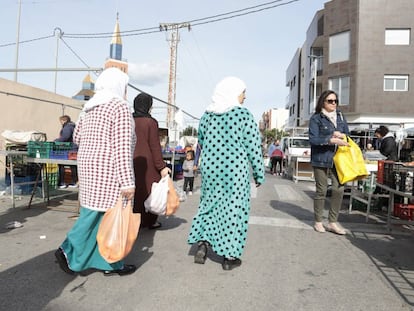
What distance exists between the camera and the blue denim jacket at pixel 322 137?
17.0 feet

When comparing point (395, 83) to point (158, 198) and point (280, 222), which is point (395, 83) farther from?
point (158, 198)

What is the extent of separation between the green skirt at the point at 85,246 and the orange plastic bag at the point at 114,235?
22 centimetres

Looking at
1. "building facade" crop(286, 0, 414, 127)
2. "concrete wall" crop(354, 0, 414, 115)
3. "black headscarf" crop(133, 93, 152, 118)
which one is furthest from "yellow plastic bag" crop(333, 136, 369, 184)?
"concrete wall" crop(354, 0, 414, 115)

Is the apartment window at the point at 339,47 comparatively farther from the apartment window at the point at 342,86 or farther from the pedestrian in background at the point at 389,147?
the pedestrian in background at the point at 389,147

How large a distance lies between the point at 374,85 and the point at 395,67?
195 cm

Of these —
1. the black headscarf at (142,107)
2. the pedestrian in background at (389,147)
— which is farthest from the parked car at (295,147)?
the black headscarf at (142,107)

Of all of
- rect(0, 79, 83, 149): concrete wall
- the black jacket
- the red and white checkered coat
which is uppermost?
rect(0, 79, 83, 149): concrete wall

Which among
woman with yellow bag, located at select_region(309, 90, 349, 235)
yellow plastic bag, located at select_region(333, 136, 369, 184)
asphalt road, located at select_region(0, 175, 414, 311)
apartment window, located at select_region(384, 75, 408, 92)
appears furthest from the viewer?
apartment window, located at select_region(384, 75, 408, 92)

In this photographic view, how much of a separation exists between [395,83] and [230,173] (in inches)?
1161

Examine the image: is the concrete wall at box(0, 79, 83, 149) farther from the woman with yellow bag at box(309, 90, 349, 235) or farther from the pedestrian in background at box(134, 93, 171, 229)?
the woman with yellow bag at box(309, 90, 349, 235)

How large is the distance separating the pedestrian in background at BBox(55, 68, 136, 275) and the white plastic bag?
4.26 ft

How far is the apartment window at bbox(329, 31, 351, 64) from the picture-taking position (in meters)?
30.5

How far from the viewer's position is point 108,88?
334cm

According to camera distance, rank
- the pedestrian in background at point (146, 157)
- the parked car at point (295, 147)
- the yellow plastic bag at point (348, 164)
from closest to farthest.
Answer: the pedestrian in background at point (146, 157) < the yellow plastic bag at point (348, 164) < the parked car at point (295, 147)
